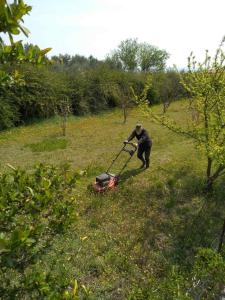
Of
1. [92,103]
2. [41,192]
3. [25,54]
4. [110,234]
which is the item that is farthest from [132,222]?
[92,103]

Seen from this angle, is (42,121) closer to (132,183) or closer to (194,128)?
(132,183)

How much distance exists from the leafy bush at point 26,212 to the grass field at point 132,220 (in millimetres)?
577

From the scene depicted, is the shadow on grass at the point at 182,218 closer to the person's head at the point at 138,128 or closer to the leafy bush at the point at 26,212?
the person's head at the point at 138,128

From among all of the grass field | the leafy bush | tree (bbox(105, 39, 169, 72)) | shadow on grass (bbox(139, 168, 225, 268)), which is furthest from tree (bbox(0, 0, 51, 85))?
tree (bbox(105, 39, 169, 72))

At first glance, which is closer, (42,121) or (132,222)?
(132,222)

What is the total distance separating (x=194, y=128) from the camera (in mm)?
9078

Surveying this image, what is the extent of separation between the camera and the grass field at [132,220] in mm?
6531

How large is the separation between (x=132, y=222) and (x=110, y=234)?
79 centimetres

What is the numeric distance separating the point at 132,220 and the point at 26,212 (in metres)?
6.39

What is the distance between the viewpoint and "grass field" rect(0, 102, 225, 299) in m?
6.53

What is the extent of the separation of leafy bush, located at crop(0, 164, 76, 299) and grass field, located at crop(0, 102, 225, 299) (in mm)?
577

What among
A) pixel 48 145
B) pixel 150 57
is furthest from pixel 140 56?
pixel 48 145

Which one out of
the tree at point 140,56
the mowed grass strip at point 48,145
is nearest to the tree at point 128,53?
the tree at point 140,56

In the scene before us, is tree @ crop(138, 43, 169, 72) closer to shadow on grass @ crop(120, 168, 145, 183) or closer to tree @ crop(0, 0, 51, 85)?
shadow on grass @ crop(120, 168, 145, 183)
